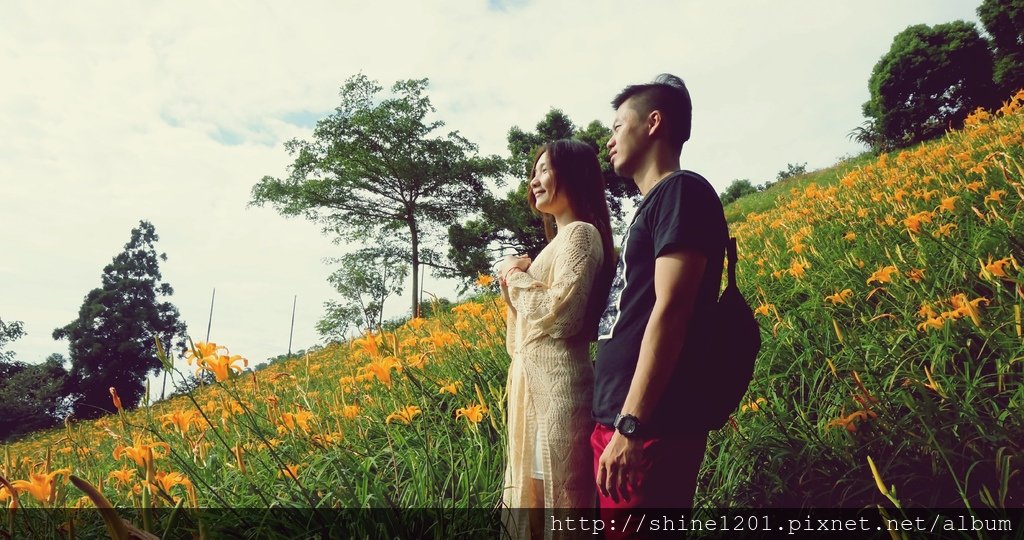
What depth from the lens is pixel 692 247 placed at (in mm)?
1310

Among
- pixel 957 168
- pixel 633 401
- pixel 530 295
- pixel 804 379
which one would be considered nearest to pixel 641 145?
pixel 530 295

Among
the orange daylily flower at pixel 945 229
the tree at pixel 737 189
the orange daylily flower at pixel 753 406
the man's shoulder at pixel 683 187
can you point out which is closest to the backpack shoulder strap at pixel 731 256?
the man's shoulder at pixel 683 187

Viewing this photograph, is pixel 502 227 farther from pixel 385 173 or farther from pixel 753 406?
pixel 753 406

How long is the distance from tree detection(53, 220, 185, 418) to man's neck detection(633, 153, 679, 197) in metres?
27.1

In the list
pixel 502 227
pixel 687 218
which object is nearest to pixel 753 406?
pixel 687 218

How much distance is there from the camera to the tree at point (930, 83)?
16.9m

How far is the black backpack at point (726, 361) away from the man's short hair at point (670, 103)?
0.45m

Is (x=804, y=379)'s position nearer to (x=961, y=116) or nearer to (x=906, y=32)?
(x=961, y=116)

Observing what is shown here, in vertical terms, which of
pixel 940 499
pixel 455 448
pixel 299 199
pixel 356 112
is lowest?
pixel 940 499

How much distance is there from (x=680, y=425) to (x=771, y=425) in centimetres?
162

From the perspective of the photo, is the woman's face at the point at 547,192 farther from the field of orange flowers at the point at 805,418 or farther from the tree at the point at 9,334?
the tree at the point at 9,334

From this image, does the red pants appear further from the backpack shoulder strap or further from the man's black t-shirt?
the backpack shoulder strap

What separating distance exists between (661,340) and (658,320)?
0.05 meters

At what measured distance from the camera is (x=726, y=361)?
1.40 m
